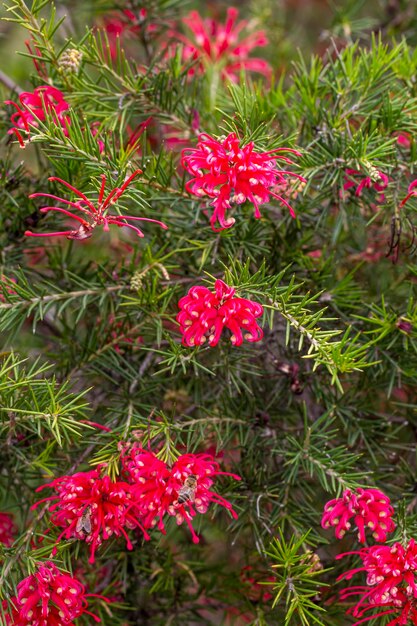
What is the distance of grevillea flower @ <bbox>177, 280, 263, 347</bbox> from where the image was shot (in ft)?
2.21

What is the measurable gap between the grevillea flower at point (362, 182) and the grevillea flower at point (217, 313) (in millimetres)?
218

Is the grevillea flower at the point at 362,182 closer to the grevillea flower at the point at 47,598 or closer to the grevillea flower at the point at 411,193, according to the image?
the grevillea flower at the point at 411,193

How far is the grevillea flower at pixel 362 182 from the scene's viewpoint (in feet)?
2.62

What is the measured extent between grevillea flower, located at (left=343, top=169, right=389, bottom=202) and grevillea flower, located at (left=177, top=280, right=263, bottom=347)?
22cm

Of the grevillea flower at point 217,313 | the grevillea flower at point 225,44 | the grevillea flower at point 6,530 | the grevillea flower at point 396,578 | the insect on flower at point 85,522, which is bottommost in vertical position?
the grevillea flower at point 6,530

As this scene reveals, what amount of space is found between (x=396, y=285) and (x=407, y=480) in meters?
0.24

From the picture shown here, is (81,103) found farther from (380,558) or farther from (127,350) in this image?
(380,558)

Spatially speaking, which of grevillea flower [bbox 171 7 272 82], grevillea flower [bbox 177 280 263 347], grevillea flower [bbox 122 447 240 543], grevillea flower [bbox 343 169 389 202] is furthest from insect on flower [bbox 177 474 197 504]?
grevillea flower [bbox 171 7 272 82]

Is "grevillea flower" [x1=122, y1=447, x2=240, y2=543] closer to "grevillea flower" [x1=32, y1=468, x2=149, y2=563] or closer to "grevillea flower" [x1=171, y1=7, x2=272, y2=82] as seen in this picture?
"grevillea flower" [x1=32, y1=468, x2=149, y2=563]

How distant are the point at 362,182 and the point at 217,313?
0.82 feet

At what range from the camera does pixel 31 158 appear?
62.7 inches

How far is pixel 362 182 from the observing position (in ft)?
2.64

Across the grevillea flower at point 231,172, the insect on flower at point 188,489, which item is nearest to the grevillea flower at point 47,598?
the insect on flower at point 188,489

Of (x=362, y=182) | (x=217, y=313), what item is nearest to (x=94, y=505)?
(x=217, y=313)
